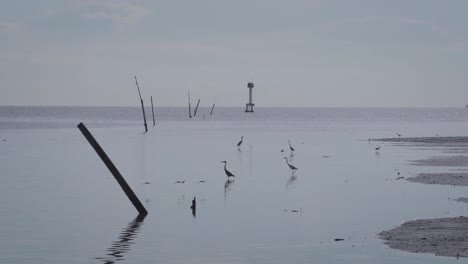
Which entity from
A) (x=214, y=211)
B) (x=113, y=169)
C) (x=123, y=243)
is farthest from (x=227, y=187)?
(x=123, y=243)

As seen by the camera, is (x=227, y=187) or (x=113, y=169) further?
(x=227, y=187)

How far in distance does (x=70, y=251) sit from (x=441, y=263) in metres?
9.26

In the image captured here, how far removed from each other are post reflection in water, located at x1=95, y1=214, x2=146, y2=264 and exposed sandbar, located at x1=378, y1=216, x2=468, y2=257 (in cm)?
693

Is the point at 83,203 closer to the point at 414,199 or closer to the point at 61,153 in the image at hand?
the point at 414,199

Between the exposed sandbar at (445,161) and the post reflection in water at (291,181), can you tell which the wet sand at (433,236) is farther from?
the exposed sandbar at (445,161)

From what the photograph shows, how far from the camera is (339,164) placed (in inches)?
1826

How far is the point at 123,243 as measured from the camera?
20047 mm

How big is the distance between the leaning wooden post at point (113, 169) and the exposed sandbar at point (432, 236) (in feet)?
27.4

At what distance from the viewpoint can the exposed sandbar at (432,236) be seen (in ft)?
58.1

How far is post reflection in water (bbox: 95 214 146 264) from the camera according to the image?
18.0 m

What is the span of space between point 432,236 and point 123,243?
329 inches

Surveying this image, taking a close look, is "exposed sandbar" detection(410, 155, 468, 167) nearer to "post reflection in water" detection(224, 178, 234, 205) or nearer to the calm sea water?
the calm sea water

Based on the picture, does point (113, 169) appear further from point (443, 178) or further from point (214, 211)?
point (443, 178)

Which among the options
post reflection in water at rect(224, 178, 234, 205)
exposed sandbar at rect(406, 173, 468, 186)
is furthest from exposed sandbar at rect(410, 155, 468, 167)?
post reflection in water at rect(224, 178, 234, 205)
